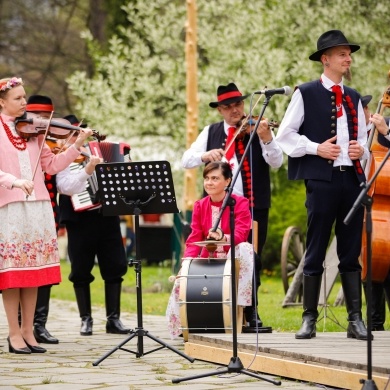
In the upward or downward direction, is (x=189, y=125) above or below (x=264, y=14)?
below

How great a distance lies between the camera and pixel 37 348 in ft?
25.5

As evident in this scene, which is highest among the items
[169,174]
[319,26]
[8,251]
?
[319,26]

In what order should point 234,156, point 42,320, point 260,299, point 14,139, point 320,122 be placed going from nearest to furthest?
Result: point 320,122, point 14,139, point 234,156, point 42,320, point 260,299

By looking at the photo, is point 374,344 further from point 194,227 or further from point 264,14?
point 264,14

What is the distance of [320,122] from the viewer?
7.16 meters

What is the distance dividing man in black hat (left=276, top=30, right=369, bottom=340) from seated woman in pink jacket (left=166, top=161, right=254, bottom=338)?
2.41 ft

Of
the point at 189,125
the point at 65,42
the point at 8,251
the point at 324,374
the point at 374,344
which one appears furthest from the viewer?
the point at 65,42

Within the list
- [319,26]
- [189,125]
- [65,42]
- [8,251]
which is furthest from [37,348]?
[65,42]

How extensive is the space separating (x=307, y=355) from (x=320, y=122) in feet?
5.59

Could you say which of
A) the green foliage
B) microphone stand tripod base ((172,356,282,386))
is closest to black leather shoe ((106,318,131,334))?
microphone stand tripod base ((172,356,282,386))

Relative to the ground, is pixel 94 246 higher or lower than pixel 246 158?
lower

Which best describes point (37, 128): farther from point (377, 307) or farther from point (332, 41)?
point (377, 307)

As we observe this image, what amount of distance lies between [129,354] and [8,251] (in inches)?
45.2

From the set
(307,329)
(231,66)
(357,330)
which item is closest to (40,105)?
(307,329)
